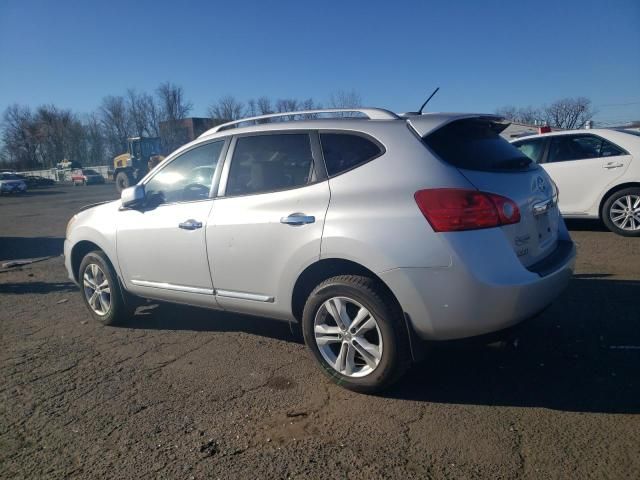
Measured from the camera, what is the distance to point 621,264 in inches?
226

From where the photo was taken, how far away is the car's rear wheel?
4.61 meters

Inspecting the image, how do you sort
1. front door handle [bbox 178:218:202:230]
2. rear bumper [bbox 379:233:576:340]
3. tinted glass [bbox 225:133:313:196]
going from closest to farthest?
rear bumper [bbox 379:233:576:340] < tinted glass [bbox 225:133:313:196] < front door handle [bbox 178:218:202:230]

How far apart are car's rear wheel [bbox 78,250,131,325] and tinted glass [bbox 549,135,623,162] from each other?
700cm

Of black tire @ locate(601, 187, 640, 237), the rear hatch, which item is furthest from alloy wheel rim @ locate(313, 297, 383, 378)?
black tire @ locate(601, 187, 640, 237)

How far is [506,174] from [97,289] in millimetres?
3991

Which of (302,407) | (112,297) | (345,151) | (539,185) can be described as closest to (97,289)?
(112,297)

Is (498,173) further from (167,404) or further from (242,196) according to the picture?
(167,404)

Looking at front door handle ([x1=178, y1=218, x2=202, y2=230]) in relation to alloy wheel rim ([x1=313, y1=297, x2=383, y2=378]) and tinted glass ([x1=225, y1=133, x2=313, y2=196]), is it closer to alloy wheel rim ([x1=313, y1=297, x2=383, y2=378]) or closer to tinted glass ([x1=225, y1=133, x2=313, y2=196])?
tinted glass ([x1=225, y1=133, x2=313, y2=196])

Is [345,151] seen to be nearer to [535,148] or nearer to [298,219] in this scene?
[298,219]

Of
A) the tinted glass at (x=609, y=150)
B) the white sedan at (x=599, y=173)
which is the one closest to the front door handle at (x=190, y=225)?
the white sedan at (x=599, y=173)

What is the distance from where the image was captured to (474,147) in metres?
3.07

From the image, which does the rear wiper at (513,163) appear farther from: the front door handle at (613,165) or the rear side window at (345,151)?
the front door handle at (613,165)

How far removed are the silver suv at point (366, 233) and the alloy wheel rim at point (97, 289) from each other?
94cm

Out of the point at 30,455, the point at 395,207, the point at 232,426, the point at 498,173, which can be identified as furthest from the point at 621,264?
the point at 30,455
